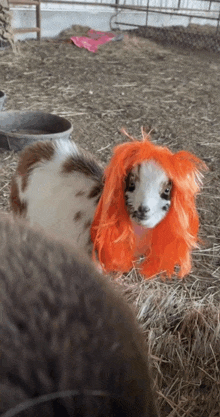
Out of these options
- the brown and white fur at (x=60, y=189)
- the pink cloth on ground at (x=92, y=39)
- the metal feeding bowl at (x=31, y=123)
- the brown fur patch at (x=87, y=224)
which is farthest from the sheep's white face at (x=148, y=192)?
the pink cloth on ground at (x=92, y=39)

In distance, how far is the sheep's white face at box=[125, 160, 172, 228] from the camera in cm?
151

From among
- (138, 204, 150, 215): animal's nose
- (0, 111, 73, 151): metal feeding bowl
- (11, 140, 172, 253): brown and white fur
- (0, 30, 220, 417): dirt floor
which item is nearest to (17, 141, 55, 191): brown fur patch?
(11, 140, 172, 253): brown and white fur

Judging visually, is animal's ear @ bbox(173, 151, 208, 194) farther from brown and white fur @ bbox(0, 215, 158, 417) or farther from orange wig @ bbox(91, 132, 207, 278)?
brown and white fur @ bbox(0, 215, 158, 417)

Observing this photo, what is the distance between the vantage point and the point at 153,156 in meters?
1.54

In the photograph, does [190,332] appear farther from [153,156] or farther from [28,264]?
[28,264]

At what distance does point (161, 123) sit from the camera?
3916 millimetres

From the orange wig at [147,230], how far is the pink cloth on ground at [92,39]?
536 cm

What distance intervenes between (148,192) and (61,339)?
1205mm

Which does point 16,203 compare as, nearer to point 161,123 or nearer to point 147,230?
point 147,230

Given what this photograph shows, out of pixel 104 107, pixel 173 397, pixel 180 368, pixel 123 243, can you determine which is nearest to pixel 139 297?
pixel 123 243

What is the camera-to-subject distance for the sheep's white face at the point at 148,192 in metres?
1.51

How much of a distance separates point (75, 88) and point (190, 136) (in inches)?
61.9

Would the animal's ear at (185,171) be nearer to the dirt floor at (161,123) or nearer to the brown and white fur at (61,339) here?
the dirt floor at (161,123)

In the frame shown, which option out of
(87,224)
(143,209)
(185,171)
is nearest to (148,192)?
(143,209)
